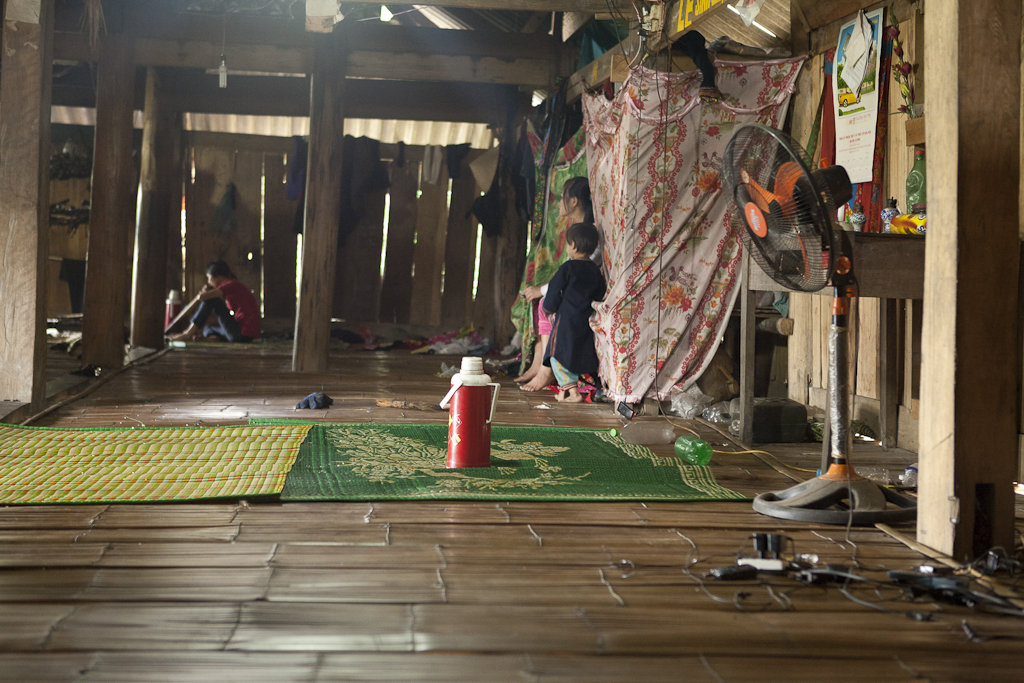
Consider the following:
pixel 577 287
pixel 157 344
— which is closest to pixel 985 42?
pixel 577 287

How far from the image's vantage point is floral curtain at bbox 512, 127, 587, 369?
20.0ft

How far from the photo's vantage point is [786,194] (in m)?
2.55

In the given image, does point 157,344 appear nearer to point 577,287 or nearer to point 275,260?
point 275,260

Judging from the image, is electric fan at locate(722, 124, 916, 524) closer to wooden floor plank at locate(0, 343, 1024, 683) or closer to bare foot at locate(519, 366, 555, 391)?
wooden floor plank at locate(0, 343, 1024, 683)

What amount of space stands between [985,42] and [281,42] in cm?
571

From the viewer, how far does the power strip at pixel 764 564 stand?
2076 mm

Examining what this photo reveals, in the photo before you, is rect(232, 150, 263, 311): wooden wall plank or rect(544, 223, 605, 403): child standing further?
rect(232, 150, 263, 311): wooden wall plank

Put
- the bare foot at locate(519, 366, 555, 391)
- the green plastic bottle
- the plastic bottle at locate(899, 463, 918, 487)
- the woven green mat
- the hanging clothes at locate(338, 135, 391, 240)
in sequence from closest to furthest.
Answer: the woven green mat
the plastic bottle at locate(899, 463, 918, 487)
the green plastic bottle
the bare foot at locate(519, 366, 555, 391)
the hanging clothes at locate(338, 135, 391, 240)

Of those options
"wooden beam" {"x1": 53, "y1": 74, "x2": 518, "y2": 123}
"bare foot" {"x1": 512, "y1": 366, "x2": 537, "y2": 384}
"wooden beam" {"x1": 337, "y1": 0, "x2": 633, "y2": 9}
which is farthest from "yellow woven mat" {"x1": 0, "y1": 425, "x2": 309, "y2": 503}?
"wooden beam" {"x1": 53, "y1": 74, "x2": 518, "y2": 123}

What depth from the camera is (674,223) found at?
488 centimetres

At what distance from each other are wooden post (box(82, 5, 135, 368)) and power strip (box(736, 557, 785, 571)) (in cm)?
548

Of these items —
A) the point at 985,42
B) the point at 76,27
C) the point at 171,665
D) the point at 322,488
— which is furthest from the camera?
the point at 76,27

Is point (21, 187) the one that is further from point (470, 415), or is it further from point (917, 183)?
point (917, 183)

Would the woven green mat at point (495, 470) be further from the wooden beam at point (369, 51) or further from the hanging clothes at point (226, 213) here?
the hanging clothes at point (226, 213)
